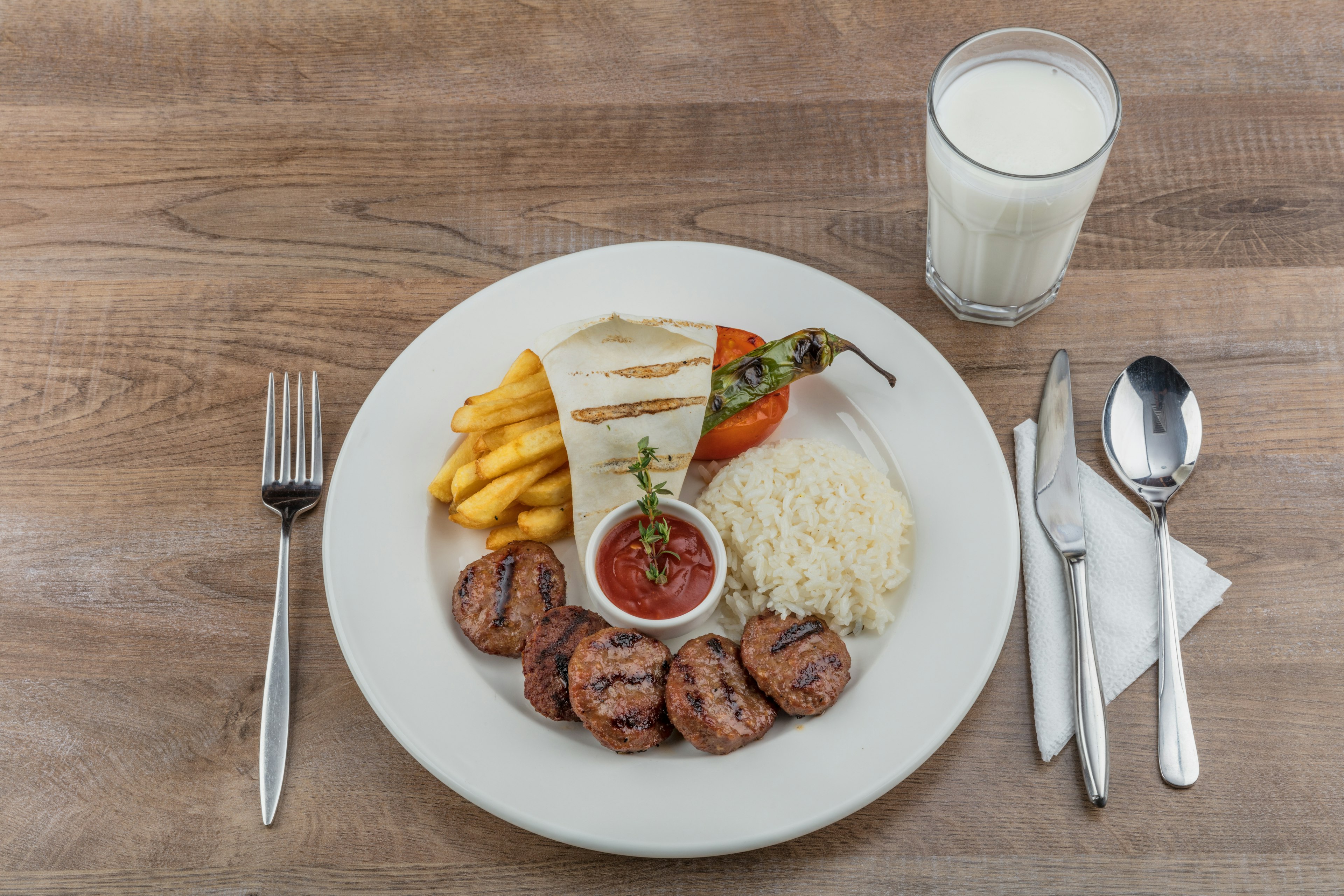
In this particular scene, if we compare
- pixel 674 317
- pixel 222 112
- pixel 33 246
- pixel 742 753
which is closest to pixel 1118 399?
pixel 674 317

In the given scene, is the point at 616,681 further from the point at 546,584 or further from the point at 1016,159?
the point at 1016,159

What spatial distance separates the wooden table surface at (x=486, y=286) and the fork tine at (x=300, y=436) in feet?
0.39

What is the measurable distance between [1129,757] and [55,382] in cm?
362

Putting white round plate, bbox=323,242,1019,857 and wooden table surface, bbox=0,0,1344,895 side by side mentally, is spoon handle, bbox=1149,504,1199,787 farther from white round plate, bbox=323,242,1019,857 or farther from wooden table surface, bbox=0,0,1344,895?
white round plate, bbox=323,242,1019,857

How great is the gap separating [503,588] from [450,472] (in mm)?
430

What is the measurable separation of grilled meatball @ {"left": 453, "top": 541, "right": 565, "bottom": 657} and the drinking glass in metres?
1.67

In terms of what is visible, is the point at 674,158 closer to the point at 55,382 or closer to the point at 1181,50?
the point at 1181,50

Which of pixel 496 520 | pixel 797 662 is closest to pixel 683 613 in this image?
pixel 797 662

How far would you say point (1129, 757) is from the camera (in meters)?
2.62

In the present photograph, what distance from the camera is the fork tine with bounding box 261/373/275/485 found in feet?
10.1

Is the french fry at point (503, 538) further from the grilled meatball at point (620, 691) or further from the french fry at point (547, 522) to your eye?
the grilled meatball at point (620, 691)

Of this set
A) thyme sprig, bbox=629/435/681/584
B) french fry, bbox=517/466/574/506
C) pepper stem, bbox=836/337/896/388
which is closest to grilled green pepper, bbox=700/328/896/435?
pepper stem, bbox=836/337/896/388

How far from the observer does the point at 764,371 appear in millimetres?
3033

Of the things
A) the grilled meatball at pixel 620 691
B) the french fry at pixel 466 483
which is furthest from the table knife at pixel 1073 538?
the french fry at pixel 466 483
